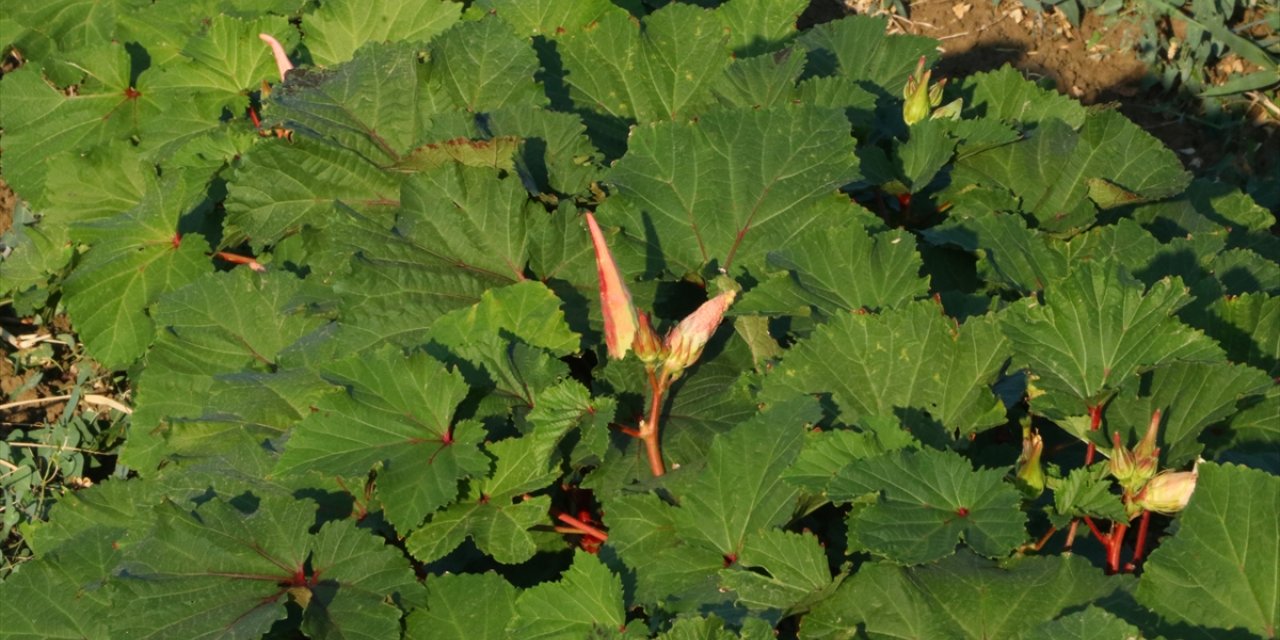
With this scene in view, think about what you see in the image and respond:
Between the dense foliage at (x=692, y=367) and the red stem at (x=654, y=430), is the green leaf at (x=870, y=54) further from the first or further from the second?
the red stem at (x=654, y=430)

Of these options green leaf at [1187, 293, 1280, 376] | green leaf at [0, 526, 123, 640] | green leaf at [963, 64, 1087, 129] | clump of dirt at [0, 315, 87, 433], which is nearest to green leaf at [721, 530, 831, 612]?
green leaf at [1187, 293, 1280, 376]

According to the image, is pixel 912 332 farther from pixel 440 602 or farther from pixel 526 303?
pixel 440 602

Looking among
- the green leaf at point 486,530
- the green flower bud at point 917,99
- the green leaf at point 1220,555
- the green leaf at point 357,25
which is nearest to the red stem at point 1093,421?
the green leaf at point 1220,555

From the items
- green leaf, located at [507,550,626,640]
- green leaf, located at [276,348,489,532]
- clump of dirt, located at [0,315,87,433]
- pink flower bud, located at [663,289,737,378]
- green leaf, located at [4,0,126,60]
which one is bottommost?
clump of dirt, located at [0,315,87,433]

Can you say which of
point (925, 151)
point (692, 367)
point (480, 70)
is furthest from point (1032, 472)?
point (480, 70)

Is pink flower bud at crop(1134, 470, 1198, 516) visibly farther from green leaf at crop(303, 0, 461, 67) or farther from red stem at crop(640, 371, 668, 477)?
green leaf at crop(303, 0, 461, 67)

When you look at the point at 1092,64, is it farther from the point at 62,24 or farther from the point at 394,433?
the point at 394,433
